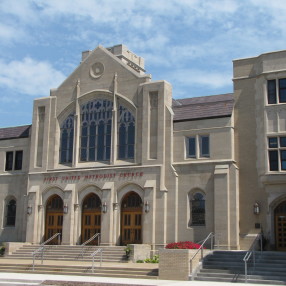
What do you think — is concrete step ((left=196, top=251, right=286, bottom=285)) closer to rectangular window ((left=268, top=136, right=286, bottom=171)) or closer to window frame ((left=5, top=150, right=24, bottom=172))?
rectangular window ((left=268, top=136, right=286, bottom=171))

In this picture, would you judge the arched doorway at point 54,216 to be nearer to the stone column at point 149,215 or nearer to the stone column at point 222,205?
the stone column at point 149,215

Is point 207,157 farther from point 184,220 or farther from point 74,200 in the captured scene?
point 74,200

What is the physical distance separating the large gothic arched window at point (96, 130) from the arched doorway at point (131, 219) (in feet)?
11.9

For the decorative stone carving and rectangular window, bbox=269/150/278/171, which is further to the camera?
the decorative stone carving

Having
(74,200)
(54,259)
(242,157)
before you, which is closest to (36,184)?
(74,200)

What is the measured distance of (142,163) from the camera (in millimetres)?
35906

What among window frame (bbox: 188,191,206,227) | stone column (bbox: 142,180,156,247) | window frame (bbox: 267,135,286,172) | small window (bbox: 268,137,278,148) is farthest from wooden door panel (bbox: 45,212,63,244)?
small window (bbox: 268,137,278,148)

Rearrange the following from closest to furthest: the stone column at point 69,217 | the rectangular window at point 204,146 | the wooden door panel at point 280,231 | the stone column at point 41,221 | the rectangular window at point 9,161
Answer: the wooden door panel at point 280,231 → the rectangular window at point 204,146 → the stone column at point 69,217 → the stone column at point 41,221 → the rectangular window at point 9,161

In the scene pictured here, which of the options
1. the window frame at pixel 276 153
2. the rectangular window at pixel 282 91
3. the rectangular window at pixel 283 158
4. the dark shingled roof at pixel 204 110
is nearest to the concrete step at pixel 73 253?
the dark shingled roof at pixel 204 110

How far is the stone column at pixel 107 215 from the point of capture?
3556 centimetres

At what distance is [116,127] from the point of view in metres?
37.7

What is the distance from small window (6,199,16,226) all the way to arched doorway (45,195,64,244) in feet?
14.4

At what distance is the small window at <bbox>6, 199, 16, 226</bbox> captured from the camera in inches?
1658

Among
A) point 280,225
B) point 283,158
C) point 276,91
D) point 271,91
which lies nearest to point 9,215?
point 280,225
